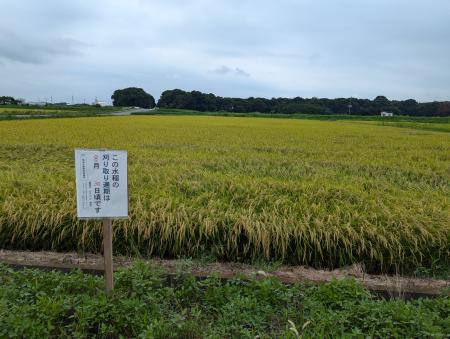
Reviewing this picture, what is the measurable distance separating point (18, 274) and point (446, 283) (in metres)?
4.07

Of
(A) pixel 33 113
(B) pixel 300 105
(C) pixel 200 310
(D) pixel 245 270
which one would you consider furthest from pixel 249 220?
(B) pixel 300 105

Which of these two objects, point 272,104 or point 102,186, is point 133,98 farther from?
point 102,186

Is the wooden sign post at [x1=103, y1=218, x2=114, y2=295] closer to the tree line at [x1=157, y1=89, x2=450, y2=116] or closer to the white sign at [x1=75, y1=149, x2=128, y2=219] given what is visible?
the white sign at [x1=75, y1=149, x2=128, y2=219]

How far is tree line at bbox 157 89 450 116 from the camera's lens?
6638 centimetres

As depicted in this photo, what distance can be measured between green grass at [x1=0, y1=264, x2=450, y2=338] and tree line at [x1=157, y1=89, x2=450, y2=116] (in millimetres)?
65787

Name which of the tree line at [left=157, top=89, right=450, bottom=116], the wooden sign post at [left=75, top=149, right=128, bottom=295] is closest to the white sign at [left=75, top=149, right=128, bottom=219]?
the wooden sign post at [left=75, top=149, right=128, bottom=295]

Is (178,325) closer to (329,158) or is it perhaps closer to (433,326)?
(433,326)

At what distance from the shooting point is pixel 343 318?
2664mm

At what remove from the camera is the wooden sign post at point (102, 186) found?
9.53ft

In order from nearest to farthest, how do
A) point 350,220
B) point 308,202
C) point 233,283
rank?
point 233,283 < point 350,220 < point 308,202

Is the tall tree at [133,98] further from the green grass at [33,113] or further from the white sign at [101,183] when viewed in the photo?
the white sign at [101,183]

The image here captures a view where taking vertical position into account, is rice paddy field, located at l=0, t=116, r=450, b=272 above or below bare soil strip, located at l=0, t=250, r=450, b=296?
above

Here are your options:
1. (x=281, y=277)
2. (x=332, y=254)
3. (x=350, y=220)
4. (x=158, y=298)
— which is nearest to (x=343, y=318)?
(x=281, y=277)


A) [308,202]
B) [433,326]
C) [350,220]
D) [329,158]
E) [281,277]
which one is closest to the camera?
[433,326]
